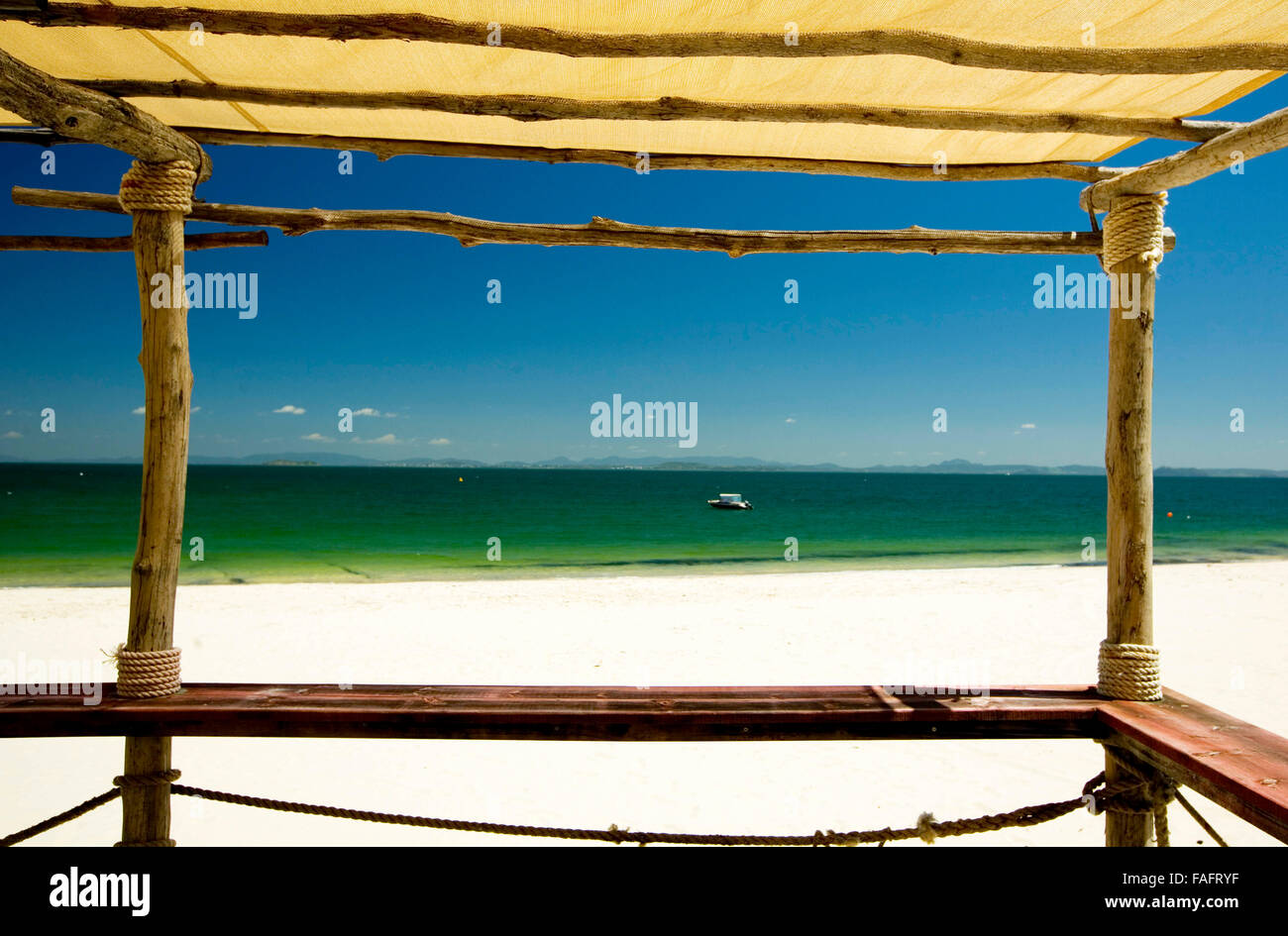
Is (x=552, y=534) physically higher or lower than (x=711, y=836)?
lower

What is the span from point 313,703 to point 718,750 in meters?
3.52

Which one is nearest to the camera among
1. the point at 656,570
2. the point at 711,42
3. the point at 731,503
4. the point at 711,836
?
the point at 711,42

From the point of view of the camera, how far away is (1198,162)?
7.51 ft

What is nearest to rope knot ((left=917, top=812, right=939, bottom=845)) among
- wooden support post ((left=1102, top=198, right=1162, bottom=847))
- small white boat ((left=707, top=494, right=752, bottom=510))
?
wooden support post ((left=1102, top=198, right=1162, bottom=847))

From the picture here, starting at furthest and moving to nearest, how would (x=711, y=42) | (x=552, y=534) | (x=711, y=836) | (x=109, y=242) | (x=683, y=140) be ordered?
(x=552, y=534), (x=109, y=242), (x=683, y=140), (x=711, y=836), (x=711, y=42)

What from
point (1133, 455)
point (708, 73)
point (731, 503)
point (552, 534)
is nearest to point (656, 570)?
point (552, 534)

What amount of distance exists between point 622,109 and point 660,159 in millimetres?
518

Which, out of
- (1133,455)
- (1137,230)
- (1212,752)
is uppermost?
(1137,230)

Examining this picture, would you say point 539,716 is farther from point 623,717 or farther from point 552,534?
point 552,534

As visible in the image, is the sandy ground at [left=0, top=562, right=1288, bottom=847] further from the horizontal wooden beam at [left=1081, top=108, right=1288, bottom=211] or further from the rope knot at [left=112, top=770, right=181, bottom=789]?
the horizontal wooden beam at [left=1081, top=108, right=1288, bottom=211]

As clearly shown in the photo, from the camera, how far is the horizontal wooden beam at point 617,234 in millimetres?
2684
